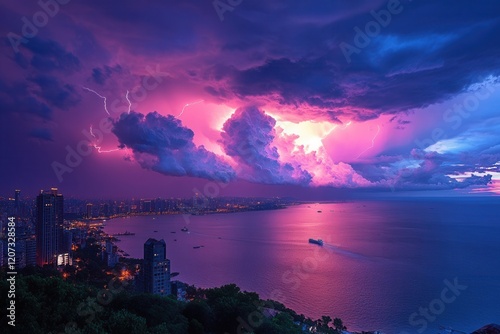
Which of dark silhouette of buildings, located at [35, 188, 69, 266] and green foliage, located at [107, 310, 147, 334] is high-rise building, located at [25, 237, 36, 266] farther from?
green foliage, located at [107, 310, 147, 334]

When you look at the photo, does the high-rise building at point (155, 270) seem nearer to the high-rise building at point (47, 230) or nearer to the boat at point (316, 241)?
the high-rise building at point (47, 230)

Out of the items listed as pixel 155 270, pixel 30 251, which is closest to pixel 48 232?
pixel 30 251

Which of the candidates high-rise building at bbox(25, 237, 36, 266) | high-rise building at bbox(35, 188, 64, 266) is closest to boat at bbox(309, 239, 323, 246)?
high-rise building at bbox(35, 188, 64, 266)

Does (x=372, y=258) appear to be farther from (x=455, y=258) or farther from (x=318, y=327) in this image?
(x=318, y=327)

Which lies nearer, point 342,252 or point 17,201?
point 342,252

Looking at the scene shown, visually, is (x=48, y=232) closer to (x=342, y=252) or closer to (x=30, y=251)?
(x=30, y=251)

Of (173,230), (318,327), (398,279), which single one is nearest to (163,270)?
(318,327)
